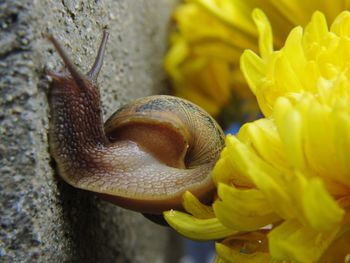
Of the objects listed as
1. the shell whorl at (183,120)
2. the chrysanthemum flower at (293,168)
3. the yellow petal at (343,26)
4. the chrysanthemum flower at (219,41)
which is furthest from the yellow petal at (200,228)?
the chrysanthemum flower at (219,41)

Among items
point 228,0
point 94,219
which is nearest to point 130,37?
point 228,0

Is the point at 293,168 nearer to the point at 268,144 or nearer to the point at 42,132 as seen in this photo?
the point at 268,144

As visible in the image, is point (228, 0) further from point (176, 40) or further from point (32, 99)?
point (32, 99)

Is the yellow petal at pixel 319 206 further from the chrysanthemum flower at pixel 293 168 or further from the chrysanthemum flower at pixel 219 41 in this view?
the chrysanthemum flower at pixel 219 41

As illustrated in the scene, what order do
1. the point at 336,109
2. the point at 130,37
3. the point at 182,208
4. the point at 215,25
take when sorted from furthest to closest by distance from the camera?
the point at 215,25, the point at 130,37, the point at 182,208, the point at 336,109

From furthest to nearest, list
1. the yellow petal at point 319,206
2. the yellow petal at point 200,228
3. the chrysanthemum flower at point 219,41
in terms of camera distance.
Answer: the chrysanthemum flower at point 219,41, the yellow petal at point 200,228, the yellow petal at point 319,206

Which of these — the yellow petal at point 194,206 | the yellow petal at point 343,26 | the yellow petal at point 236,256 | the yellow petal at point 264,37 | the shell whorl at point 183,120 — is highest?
the yellow petal at point 343,26
